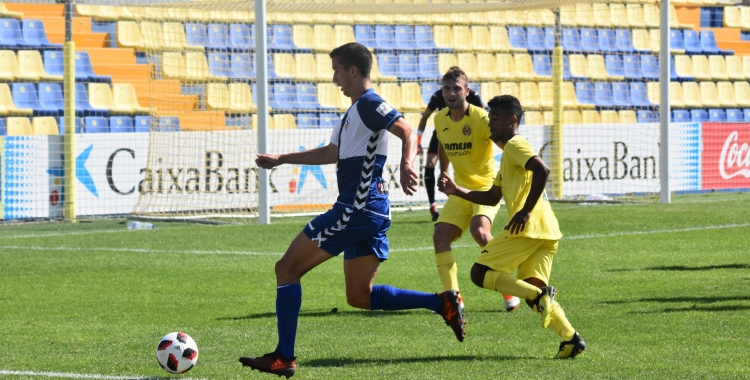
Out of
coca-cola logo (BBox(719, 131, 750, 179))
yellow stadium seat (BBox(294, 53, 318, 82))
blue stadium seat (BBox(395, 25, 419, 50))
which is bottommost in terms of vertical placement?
coca-cola logo (BBox(719, 131, 750, 179))

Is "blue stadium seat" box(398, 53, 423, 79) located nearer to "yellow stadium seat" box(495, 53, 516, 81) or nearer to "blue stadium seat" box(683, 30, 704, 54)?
"yellow stadium seat" box(495, 53, 516, 81)

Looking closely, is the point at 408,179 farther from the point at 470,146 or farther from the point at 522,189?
the point at 470,146

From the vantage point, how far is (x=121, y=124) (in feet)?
63.8

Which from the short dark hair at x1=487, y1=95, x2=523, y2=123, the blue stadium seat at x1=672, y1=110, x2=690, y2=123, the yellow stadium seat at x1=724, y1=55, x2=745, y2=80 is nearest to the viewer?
the short dark hair at x1=487, y1=95, x2=523, y2=123

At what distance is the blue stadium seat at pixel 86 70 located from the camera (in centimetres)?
1984

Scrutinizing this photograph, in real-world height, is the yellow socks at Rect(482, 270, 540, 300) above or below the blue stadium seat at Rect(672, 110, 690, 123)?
below

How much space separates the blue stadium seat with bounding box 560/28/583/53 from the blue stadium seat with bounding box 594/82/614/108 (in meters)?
0.98

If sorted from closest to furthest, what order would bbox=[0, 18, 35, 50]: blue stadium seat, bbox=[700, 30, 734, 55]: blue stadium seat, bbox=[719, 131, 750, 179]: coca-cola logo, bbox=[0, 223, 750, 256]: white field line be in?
bbox=[0, 223, 750, 256]: white field line, bbox=[0, 18, 35, 50]: blue stadium seat, bbox=[719, 131, 750, 179]: coca-cola logo, bbox=[700, 30, 734, 55]: blue stadium seat

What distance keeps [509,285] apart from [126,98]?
14.8 m

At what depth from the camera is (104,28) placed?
69.7 ft

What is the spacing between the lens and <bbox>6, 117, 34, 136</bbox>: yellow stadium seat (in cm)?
1806

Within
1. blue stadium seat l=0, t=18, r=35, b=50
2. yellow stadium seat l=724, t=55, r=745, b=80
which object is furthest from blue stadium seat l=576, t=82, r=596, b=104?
blue stadium seat l=0, t=18, r=35, b=50

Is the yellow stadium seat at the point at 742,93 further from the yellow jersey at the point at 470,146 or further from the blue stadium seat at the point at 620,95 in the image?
the yellow jersey at the point at 470,146

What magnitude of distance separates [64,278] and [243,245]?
3.17m
